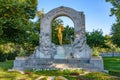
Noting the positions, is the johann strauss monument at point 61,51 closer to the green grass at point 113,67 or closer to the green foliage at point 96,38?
the green grass at point 113,67

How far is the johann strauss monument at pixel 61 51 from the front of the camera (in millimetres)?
18844

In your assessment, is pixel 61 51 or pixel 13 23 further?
pixel 13 23

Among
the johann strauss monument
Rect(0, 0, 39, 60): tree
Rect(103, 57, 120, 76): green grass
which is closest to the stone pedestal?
the johann strauss monument

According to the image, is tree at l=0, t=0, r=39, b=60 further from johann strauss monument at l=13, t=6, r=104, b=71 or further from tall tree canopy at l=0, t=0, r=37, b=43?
johann strauss monument at l=13, t=6, r=104, b=71

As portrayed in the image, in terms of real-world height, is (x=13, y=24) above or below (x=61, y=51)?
above

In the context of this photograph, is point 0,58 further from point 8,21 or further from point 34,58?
point 34,58

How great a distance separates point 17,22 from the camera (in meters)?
27.6

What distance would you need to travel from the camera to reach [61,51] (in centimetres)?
2058

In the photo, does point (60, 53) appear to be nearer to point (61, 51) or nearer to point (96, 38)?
point (61, 51)

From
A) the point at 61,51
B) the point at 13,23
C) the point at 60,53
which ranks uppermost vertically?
the point at 13,23

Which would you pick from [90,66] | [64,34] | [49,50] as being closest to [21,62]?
[49,50]

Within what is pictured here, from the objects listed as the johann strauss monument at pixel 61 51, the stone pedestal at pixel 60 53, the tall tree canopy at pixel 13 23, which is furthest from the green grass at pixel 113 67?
the tall tree canopy at pixel 13 23

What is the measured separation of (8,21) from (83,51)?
37.8ft

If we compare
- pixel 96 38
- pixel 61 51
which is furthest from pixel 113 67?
pixel 96 38
